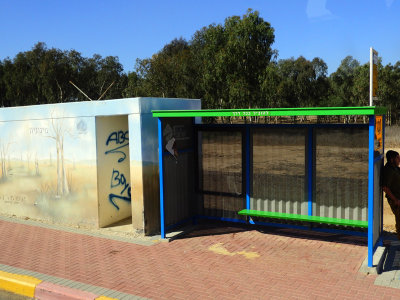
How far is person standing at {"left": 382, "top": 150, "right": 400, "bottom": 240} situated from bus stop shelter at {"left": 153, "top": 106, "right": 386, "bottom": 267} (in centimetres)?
15

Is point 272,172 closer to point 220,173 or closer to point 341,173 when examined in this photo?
point 220,173

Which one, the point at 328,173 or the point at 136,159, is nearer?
the point at 328,173

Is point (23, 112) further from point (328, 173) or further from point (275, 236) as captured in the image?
point (328, 173)

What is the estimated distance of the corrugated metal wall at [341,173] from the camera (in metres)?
6.58

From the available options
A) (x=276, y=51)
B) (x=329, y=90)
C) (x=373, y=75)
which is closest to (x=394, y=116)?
Result: (x=329, y=90)

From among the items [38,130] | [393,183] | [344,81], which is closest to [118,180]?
[38,130]

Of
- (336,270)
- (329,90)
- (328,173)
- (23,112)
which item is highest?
(329,90)

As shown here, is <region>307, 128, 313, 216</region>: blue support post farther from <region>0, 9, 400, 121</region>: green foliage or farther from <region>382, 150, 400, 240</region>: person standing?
<region>0, 9, 400, 121</region>: green foliage

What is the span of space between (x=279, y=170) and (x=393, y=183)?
79.4 inches

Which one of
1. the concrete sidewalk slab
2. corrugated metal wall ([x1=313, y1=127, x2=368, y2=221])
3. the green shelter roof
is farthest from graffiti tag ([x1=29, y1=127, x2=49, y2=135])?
corrugated metal wall ([x1=313, y1=127, x2=368, y2=221])

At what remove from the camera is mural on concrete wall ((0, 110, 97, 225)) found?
27.1 ft

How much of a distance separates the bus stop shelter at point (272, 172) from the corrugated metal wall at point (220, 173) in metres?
0.02

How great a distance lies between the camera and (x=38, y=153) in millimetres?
8961

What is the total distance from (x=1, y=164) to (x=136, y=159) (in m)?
4.27
